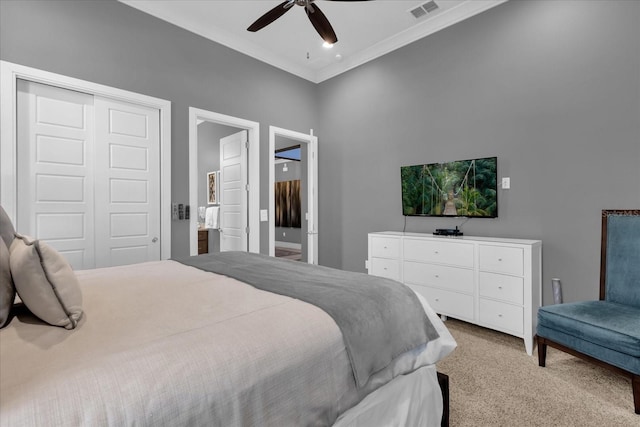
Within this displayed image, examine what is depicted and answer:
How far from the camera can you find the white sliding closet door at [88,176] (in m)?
2.58

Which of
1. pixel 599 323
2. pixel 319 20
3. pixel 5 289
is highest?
pixel 319 20

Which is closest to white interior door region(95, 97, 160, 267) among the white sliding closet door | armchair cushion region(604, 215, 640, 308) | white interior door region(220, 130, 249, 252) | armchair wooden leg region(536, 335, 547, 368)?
the white sliding closet door

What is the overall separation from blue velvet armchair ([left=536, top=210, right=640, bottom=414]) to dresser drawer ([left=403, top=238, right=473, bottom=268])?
0.79 meters

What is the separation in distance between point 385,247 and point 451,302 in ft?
2.97

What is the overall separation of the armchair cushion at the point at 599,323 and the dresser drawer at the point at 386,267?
4.73 feet

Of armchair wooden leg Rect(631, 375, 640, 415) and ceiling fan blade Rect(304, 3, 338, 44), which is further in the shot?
ceiling fan blade Rect(304, 3, 338, 44)

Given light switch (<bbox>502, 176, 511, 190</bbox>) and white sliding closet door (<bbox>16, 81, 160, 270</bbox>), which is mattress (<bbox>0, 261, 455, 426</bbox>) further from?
light switch (<bbox>502, 176, 511, 190</bbox>)

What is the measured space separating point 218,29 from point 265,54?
694 millimetres

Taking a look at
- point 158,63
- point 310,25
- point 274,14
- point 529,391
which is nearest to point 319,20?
point 274,14

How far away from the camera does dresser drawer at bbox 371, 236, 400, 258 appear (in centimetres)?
352

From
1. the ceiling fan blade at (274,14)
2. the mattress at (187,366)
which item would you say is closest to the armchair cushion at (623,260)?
the mattress at (187,366)

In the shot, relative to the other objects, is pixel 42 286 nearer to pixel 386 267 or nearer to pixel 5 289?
pixel 5 289

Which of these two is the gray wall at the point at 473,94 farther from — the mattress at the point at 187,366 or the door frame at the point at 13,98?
the mattress at the point at 187,366

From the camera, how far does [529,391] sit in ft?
6.62
